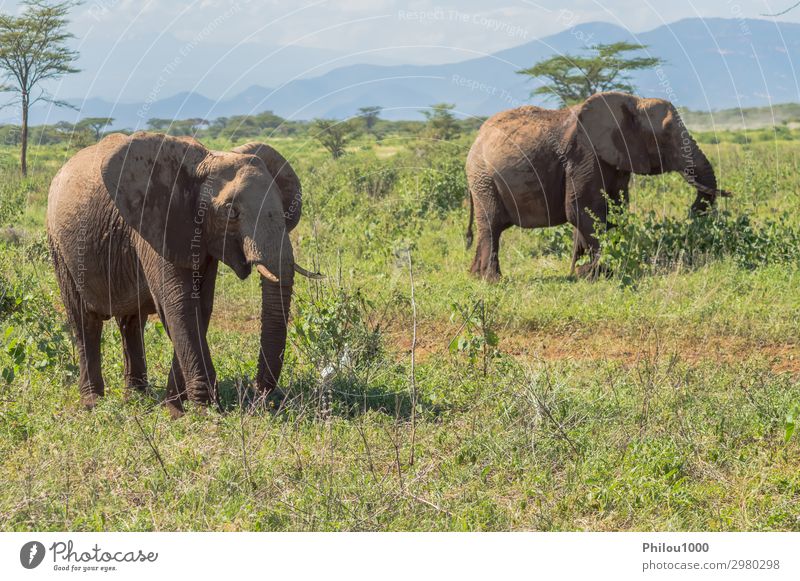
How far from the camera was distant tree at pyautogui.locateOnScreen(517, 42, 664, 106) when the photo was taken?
3475cm

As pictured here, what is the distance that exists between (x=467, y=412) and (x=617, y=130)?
23.2ft

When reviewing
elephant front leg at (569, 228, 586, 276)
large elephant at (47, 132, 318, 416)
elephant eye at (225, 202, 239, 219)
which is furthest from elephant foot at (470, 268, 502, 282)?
elephant eye at (225, 202, 239, 219)

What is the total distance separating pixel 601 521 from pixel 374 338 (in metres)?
3.62

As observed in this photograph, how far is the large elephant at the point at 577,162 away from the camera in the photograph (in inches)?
567

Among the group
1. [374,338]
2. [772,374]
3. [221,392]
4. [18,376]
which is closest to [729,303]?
[772,374]

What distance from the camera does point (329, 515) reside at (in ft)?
21.0

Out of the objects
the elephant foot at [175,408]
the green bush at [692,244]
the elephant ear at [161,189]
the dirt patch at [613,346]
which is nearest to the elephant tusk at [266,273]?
the elephant ear at [161,189]

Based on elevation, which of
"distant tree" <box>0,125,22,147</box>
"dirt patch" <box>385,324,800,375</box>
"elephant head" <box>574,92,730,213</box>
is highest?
"distant tree" <box>0,125,22,147</box>

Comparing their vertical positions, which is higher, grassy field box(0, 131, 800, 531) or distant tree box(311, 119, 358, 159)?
distant tree box(311, 119, 358, 159)

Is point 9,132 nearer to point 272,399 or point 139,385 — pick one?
point 139,385

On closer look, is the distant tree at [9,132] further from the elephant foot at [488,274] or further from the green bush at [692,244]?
the green bush at [692,244]

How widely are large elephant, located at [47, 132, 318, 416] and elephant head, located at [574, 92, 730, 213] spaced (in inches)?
267

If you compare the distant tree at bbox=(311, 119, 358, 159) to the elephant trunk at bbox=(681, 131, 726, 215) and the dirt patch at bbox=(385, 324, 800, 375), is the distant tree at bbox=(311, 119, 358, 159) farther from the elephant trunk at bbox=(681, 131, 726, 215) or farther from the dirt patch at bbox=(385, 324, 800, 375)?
the dirt patch at bbox=(385, 324, 800, 375)

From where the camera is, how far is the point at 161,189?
8.32 m
